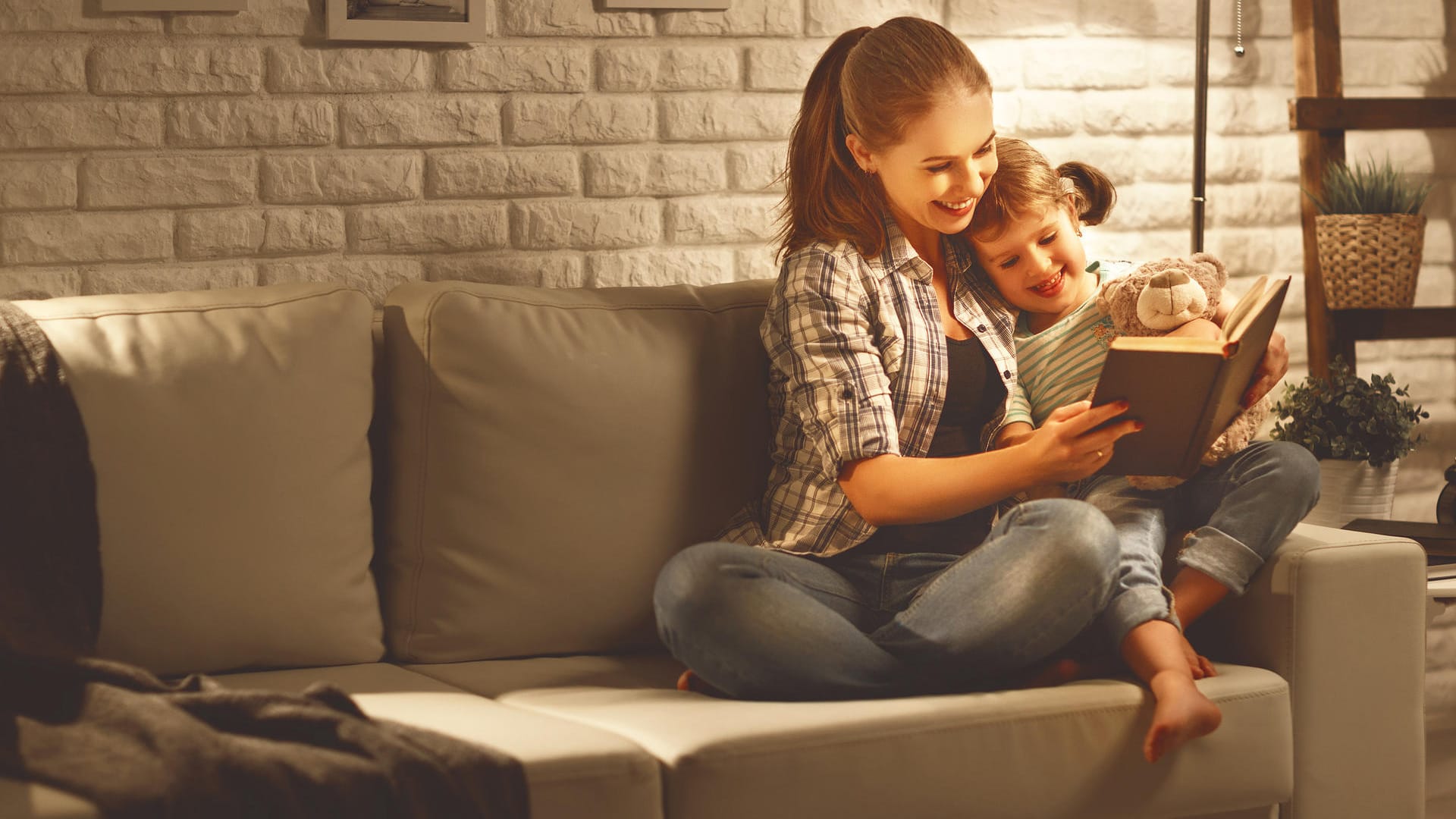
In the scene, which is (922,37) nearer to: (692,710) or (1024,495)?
(1024,495)

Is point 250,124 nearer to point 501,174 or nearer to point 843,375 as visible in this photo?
point 501,174

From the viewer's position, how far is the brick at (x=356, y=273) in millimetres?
2188

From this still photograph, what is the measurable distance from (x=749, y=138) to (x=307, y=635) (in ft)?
3.63

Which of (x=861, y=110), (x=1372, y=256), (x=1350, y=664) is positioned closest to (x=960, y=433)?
(x=861, y=110)

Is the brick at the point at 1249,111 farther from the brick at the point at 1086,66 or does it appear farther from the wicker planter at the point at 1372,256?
the wicker planter at the point at 1372,256

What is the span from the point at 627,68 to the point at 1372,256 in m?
1.31

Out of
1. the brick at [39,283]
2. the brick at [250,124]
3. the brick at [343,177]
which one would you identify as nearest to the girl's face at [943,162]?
the brick at [343,177]

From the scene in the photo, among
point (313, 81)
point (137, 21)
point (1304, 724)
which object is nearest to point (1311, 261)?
point (1304, 724)

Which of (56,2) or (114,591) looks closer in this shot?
(114,591)

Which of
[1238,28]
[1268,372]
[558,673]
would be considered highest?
[1238,28]

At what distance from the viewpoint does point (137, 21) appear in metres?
2.08

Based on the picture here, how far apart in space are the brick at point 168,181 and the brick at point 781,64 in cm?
82

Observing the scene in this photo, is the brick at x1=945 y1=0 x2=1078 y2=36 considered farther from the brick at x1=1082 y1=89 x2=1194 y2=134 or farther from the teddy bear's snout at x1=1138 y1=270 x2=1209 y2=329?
the teddy bear's snout at x1=1138 y1=270 x2=1209 y2=329

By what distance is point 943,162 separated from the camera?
6.05 feet
